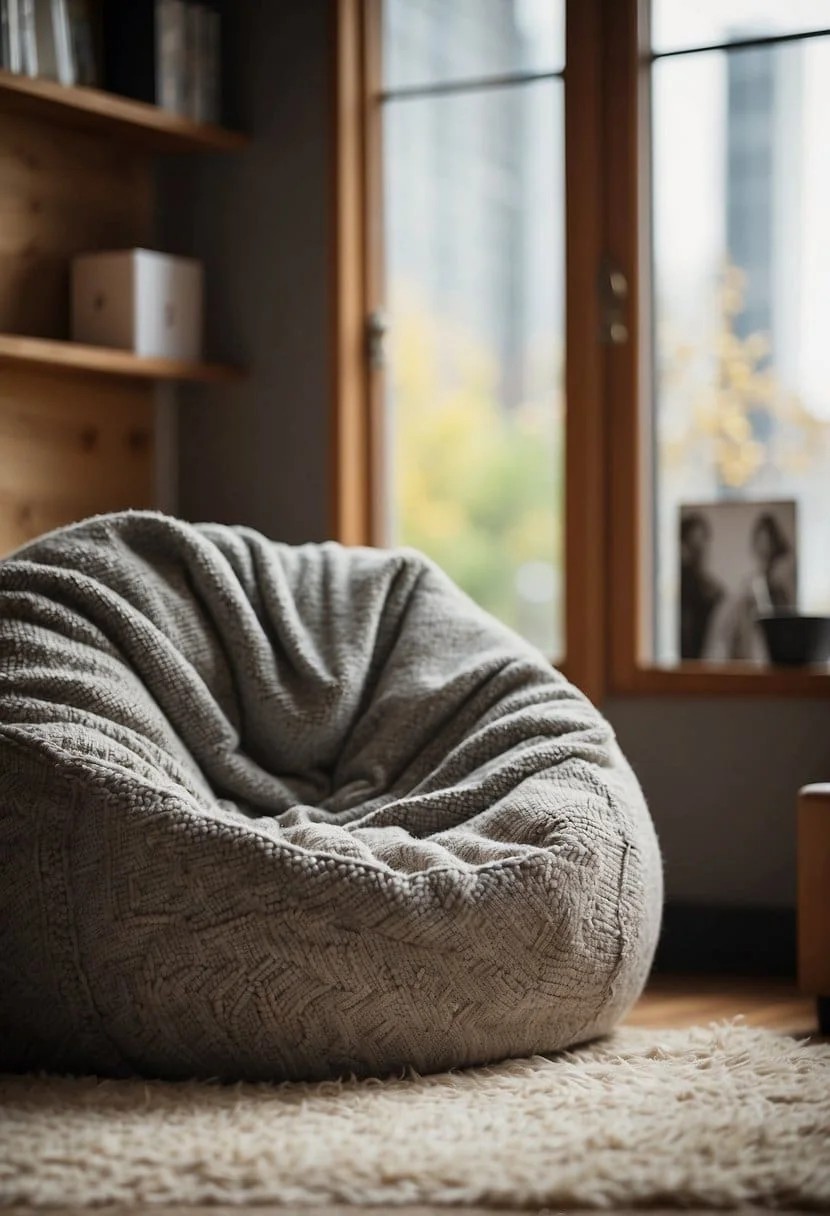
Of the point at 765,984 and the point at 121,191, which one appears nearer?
the point at 765,984

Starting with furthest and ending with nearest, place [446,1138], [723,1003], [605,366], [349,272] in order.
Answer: [349,272], [605,366], [723,1003], [446,1138]

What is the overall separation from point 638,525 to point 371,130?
3.41 feet

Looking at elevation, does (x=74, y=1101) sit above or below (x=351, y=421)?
below

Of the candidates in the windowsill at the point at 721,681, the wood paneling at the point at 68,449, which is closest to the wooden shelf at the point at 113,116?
the wood paneling at the point at 68,449

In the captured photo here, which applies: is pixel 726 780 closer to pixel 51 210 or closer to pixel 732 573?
pixel 732 573

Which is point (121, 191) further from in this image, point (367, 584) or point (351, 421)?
point (367, 584)

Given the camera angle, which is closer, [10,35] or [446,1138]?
[446,1138]

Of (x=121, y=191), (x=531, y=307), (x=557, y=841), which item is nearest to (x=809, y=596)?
(x=531, y=307)

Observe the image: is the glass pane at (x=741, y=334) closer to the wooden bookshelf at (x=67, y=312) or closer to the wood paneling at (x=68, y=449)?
the wooden bookshelf at (x=67, y=312)

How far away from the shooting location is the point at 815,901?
2.43 m

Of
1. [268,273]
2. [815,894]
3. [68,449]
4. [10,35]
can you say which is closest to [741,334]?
[268,273]

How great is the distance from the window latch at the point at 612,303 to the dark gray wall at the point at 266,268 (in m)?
0.61

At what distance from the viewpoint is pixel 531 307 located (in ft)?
11.0

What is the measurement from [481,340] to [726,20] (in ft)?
2.53
